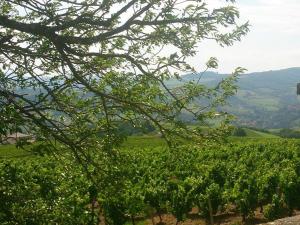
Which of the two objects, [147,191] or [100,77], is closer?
[100,77]

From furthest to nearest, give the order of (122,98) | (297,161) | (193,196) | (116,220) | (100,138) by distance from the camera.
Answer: (297,161)
(193,196)
(116,220)
(100,138)
(122,98)

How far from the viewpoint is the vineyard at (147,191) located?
25.6 ft

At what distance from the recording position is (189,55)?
6910 millimetres

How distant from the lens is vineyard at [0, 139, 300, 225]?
7789 mm

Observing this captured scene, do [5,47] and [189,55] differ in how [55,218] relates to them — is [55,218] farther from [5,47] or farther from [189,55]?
[189,55]

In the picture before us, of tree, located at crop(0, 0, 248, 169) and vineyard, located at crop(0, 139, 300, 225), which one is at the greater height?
tree, located at crop(0, 0, 248, 169)

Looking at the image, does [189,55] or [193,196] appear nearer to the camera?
[189,55]

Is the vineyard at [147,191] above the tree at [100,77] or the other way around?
the other way around

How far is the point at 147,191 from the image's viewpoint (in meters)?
22.0

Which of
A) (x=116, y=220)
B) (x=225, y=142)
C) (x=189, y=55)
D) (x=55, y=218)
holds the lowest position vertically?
(x=116, y=220)

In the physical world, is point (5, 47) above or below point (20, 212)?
above

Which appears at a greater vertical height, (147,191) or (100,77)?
(100,77)

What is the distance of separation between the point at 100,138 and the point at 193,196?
13.9 m

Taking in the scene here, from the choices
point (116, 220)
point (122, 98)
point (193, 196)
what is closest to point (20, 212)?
point (122, 98)
